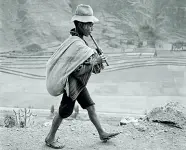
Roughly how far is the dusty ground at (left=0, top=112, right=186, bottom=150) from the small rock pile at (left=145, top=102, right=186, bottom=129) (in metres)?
0.08

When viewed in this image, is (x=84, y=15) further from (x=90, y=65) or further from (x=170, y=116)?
(x=170, y=116)

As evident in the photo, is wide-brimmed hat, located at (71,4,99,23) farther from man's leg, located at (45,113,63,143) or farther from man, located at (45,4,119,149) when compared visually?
man's leg, located at (45,113,63,143)

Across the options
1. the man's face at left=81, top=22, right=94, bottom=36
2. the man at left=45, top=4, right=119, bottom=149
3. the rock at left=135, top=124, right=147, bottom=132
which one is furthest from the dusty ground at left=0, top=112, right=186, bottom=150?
the man's face at left=81, top=22, right=94, bottom=36

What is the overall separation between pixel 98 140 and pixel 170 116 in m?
1.08

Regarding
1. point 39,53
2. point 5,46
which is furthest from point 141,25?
point 5,46

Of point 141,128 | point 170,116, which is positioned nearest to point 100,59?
point 141,128

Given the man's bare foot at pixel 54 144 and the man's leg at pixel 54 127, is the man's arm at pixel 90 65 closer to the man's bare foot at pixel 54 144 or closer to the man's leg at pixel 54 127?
the man's leg at pixel 54 127

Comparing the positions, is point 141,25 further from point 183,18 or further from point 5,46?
point 5,46

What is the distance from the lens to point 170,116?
4.44 meters

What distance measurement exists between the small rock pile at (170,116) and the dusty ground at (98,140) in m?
0.08

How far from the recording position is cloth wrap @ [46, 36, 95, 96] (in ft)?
10.5

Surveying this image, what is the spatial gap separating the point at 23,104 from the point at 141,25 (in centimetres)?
1094

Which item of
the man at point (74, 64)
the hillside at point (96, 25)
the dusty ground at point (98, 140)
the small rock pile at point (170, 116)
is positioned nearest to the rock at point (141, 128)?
the dusty ground at point (98, 140)

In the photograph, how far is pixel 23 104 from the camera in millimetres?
13109
